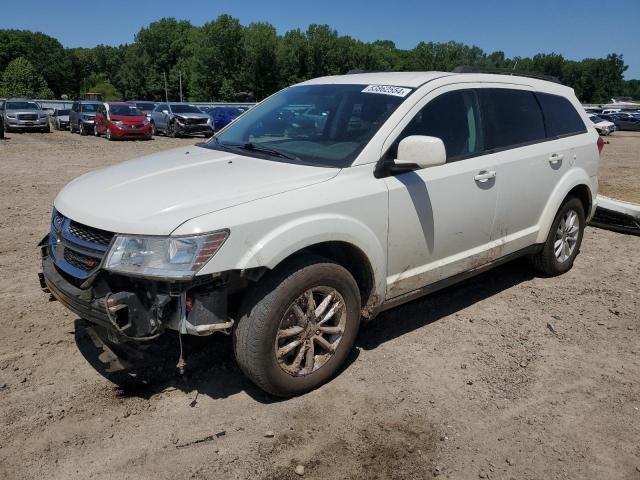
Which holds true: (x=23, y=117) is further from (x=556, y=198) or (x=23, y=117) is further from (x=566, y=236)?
(x=556, y=198)

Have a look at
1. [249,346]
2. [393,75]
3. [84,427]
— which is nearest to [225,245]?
[249,346]

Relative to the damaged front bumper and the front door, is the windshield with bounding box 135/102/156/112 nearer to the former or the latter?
the front door

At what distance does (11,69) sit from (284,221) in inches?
3848

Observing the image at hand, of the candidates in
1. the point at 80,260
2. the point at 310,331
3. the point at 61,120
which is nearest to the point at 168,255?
the point at 80,260

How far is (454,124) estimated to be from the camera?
4.09 metres

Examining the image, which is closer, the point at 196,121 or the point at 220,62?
the point at 196,121

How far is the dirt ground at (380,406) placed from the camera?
2.82 m

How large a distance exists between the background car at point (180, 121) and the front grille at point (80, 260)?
23.9 meters

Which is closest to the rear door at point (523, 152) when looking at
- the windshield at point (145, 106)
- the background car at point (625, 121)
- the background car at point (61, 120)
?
the windshield at point (145, 106)

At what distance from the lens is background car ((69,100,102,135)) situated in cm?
2617

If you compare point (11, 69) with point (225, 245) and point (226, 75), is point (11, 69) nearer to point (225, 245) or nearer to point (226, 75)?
point (226, 75)

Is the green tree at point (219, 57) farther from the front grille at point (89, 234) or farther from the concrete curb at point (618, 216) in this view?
the front grille at point (89, 234)

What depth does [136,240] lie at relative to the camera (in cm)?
284

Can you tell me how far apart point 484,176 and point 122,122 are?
22.0 metres
